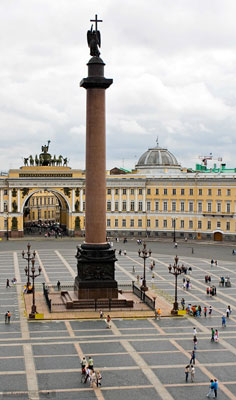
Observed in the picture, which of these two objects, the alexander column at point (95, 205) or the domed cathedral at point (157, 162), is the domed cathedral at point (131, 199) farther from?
the alexander column at point (95, 205)

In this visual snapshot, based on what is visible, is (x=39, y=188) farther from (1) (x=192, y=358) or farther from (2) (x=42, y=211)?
(1) (x=192, y=358)

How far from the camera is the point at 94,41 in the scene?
46312mm

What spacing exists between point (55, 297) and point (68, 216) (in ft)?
184

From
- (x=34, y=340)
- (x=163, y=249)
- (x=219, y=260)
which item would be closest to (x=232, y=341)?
(x=34, y=340)

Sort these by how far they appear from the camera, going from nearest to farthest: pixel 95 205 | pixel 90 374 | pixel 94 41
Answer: pixel 90 374 → pixel 95 205 → pixel 94 41

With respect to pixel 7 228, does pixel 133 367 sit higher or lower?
lower

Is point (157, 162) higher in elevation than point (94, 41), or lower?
lower

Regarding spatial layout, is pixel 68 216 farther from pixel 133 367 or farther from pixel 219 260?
pixel 133 367

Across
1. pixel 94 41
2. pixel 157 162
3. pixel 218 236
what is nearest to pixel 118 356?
pixel 94 41

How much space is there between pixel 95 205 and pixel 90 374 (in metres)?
18.5

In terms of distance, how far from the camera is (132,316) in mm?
42844

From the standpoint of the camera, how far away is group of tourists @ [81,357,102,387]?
93.3ft

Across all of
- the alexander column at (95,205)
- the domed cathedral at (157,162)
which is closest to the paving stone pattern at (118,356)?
the alexander column at (95,205)

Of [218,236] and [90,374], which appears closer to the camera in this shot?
[90,374]
